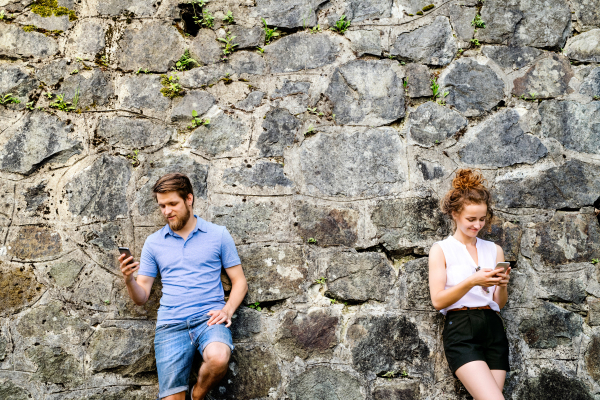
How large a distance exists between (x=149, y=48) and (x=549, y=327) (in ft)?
10.2

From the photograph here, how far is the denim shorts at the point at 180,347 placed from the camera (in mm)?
2344

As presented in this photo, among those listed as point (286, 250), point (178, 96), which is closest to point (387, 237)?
point (286, 250)

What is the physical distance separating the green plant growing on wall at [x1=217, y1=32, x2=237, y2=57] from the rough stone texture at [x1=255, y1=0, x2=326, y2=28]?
0.27 m

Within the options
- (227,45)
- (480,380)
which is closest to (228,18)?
(227,45)

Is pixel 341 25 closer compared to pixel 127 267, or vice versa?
pixel 127 267

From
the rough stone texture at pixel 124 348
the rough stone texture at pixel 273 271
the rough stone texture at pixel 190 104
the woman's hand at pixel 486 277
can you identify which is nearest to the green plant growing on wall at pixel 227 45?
the rough stone texture at pixel 190 104

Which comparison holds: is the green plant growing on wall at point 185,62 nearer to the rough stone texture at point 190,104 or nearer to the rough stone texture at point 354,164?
the rough stone texture at point 190,104

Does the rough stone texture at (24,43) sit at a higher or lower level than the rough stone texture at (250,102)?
higher

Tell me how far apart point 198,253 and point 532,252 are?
2054 mm

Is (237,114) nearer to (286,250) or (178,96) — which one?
(178,96)

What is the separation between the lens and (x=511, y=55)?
2.95 m

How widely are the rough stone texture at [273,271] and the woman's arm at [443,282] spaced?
0.76m

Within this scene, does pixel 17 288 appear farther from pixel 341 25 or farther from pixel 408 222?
pixel 341 25

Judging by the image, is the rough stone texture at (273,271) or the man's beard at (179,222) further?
the rough stone texture at (273,271)
